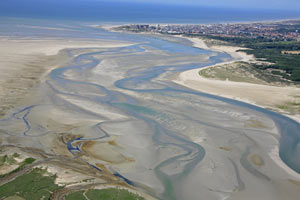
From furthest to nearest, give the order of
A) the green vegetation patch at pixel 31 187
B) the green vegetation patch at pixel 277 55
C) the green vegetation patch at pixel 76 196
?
1. the green vegetation patch at pixel 277 55
2. the green vegetation patch at pixel 76 196
3. the green vegetation patch at pixel 31 187

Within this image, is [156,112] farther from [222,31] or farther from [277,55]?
[222,31]

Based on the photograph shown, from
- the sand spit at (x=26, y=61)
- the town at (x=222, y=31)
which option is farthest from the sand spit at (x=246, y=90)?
the town at (x=222, y=31)

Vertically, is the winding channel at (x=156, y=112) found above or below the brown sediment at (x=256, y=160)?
above

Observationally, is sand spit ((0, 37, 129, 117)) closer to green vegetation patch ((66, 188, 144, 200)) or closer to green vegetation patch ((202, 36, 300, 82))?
green vegetation patch ((66, 188, 144, 200))

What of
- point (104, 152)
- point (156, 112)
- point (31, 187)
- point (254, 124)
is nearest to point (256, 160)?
point (254, 124)

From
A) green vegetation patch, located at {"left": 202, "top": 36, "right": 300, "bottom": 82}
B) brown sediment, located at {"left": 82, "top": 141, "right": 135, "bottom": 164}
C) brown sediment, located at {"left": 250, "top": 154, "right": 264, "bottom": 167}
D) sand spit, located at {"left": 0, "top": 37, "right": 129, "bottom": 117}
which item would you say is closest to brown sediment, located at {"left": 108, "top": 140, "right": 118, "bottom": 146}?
brown sediment, located at {"left": 82, "top": 141, "right": 135, "bottom": 164}

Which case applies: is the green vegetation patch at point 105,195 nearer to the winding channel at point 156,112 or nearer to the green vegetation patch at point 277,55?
the winding channel at point 156,112

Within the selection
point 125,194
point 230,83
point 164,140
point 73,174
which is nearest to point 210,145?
point 164,140

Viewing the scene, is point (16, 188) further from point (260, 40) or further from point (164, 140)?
point (260, 40)
